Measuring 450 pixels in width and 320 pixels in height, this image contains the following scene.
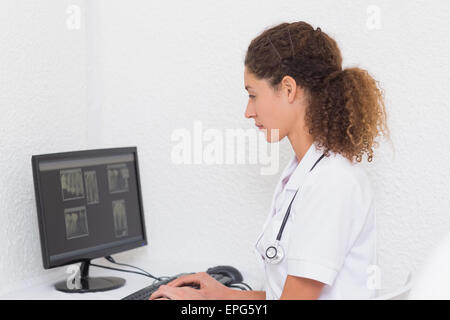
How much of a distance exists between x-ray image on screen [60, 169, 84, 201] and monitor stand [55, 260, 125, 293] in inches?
8.4

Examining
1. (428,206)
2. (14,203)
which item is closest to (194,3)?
(14,203)

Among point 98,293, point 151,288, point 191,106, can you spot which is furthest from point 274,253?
point 191,106

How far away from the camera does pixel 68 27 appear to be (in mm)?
1820

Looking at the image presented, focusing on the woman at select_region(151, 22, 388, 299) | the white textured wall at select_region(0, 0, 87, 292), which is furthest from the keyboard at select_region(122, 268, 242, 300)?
the white textured wall at select_region(0, 0, 87, 292)

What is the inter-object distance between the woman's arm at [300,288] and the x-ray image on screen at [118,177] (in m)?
0.77

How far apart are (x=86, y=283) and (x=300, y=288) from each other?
30.0 inches

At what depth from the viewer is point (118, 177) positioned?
5.78 ft

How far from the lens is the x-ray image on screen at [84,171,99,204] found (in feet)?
5.41

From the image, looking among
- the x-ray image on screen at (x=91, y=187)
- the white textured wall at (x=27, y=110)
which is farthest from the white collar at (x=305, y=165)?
the white textured wall at (x=27, y=110)

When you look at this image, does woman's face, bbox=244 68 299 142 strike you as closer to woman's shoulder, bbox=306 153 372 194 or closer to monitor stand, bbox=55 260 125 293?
woman's shoulder, bbox=306 153 372 194

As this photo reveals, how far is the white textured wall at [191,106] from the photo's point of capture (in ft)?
5.22

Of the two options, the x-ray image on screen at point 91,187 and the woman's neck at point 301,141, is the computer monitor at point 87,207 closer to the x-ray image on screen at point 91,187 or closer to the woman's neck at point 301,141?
the x-ray image on screen at point 91,187

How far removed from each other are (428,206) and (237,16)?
2.81ft
